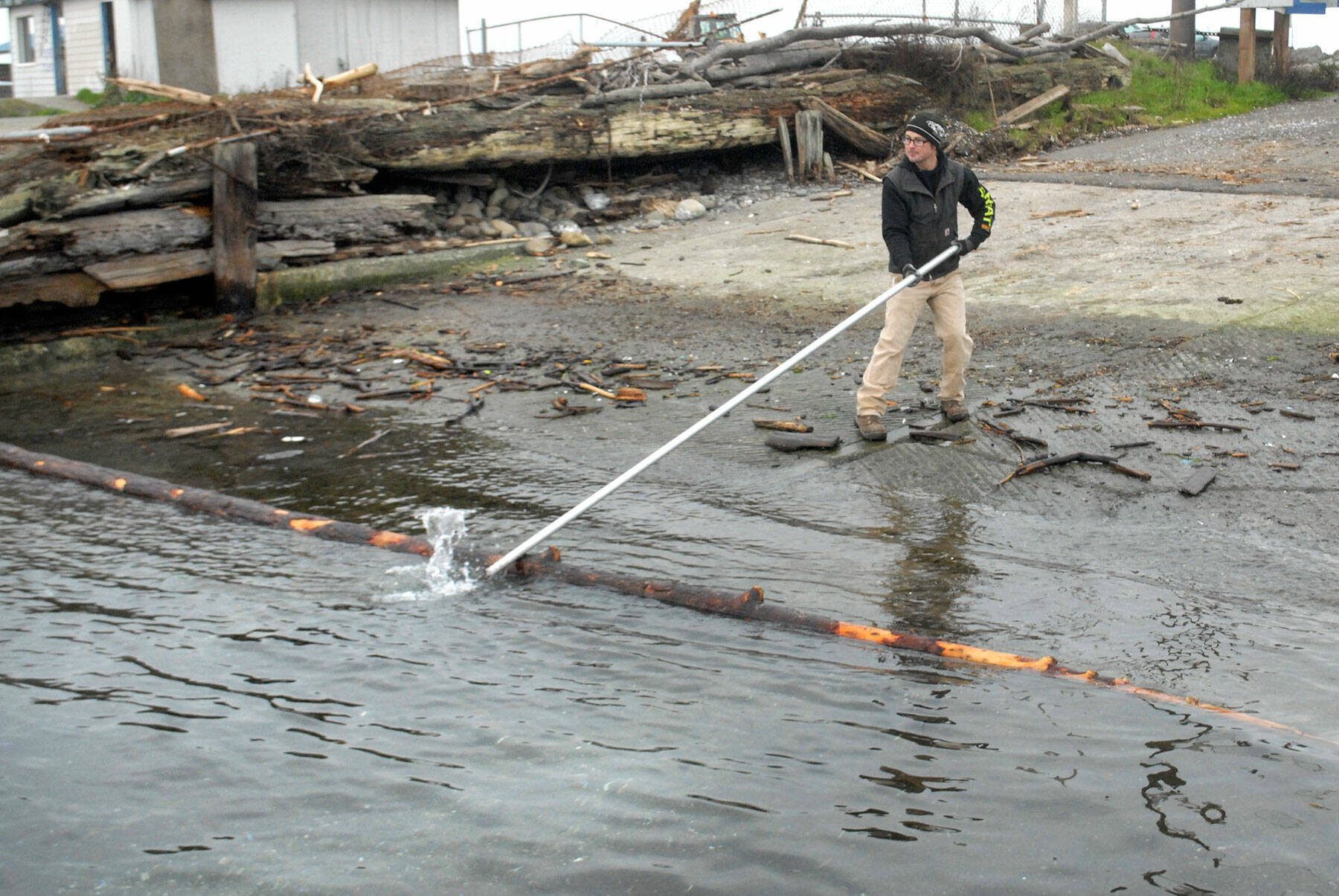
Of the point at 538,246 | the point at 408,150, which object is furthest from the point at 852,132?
the point at 408,150

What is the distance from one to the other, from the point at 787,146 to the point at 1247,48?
32.2 ft

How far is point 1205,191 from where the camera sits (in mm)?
12188

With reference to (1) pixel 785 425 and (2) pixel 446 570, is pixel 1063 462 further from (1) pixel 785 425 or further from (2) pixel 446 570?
(2) pixel 446 570

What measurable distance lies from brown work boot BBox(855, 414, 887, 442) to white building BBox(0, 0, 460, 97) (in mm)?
19676

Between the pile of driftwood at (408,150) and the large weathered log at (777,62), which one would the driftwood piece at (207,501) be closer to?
the pile of driftwood at (408,150)

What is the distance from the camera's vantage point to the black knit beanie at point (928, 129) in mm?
6723

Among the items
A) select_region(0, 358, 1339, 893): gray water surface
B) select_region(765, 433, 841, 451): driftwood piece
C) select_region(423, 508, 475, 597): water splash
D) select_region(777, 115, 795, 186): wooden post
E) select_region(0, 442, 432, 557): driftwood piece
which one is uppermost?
select_region(777, 115, 795, 186): wooden post

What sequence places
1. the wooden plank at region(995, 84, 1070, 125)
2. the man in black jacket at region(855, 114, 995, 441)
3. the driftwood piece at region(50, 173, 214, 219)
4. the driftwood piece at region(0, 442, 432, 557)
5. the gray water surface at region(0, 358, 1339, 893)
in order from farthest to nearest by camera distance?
the wooden plank at region(995, 84, 1070, 125) < the driftwood piece at region(50, 173, 214, 219) < the man in black jacket at region(855, 114, 995, 441) < the driftwood piece at region(0, 442, 432, 557) < the gray water surface at region(0, 358, 1339, 893)

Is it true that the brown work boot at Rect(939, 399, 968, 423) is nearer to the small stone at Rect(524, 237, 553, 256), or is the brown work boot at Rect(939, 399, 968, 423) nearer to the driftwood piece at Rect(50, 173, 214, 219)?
the small stone at Rect(524, 237, 553, 256)

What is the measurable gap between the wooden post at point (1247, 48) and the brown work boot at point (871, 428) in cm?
1650

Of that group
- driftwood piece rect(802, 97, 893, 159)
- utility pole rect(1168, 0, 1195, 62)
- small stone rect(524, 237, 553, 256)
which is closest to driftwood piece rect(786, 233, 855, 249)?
small stone rect(524, 237, 553, 256)

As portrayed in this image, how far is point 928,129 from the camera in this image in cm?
672

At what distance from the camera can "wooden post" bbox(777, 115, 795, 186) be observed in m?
15.5

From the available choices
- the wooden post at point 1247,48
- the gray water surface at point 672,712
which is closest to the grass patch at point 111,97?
the gray water surface at point 672,712
